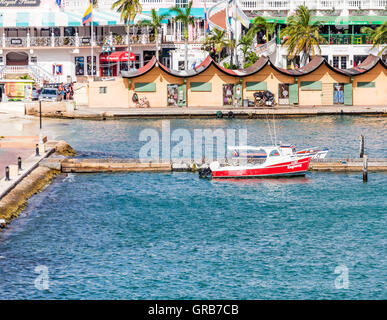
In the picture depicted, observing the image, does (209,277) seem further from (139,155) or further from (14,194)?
(139,155)

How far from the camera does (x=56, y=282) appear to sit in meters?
30.3

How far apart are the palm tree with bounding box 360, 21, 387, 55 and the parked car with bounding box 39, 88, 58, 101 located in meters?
36.4

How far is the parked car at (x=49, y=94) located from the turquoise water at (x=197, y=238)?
1444 inches

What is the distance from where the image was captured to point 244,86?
280 feet

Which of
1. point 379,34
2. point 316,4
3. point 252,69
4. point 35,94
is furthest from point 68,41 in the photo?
point 379,34

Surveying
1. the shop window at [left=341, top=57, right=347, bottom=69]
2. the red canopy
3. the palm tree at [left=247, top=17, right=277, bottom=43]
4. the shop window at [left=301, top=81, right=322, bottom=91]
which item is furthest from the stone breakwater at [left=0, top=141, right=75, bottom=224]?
the shop window at [left=341, top=57, right=347, bottom=69]

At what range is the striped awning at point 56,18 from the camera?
98.5m

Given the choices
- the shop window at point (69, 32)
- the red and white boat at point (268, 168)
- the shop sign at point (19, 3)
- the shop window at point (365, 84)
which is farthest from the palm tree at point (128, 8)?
the red and white boat at point (268, 168)

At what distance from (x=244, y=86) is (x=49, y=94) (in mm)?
21120

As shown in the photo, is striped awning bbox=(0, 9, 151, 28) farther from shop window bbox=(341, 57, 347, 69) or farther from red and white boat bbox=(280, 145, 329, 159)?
red and white boat bbox=(280, 145, 329, 159)

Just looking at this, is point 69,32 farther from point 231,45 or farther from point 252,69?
point 252,69

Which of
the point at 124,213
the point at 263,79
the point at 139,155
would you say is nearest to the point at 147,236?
the point at 124,213

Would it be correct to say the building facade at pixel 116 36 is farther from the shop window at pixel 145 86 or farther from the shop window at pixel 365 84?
the shop window at pixel 145 86
